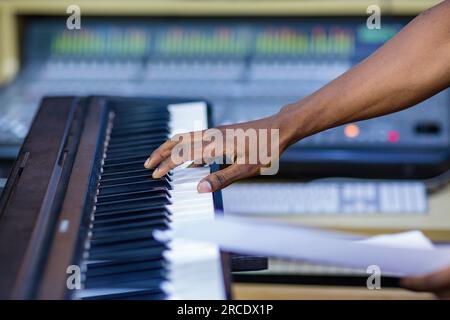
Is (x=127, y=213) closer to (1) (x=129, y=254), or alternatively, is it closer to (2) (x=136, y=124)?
(1) (x=129, y=254)

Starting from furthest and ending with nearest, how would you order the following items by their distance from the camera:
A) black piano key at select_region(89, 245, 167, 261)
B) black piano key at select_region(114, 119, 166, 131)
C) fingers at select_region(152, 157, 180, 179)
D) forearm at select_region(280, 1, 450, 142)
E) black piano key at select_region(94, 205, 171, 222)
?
black piano key at select_region(114, 119, 166, 131), forearm at select_region(280, 1, 450, 142), fingers at select_region(152, 157, 180, 179), black piano key at select_region(94, 205, 171, 222), black piano key at select_region(89, 245, 167, 261)

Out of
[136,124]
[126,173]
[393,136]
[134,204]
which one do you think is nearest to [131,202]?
[134,204]

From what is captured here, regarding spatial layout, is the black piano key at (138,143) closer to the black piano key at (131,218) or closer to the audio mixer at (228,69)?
the black piano key at (131,218)

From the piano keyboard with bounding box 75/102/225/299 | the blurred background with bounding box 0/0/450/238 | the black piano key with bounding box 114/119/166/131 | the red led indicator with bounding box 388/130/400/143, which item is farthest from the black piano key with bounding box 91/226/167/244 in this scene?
the red led indicator with bounding box 388/130/400/143

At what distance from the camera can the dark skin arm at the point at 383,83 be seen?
1.49 meters

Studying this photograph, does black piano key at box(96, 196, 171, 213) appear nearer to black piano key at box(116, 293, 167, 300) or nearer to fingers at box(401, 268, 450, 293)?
black piano key at box(116, 293, 167, 300)

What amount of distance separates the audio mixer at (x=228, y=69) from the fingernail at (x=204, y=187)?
918mm

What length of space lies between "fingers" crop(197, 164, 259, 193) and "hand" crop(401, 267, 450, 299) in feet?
1.13

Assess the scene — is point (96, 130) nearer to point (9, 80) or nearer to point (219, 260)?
point (219, 260)

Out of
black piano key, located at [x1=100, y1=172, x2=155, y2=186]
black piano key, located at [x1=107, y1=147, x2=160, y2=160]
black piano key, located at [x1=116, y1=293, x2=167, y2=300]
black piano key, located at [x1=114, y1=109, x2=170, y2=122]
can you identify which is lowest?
black piano key, located at [x1=116, y1=293, x2=167, y2=300]

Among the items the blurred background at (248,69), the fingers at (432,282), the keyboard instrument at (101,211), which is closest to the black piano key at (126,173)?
the keyboard instrument at (101,211)

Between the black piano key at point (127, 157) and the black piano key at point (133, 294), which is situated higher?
the black piano key at point (127, 157)

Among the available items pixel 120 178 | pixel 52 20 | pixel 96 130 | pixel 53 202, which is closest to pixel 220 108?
pixel 52 20

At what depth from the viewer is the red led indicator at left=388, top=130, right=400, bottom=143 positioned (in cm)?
227
